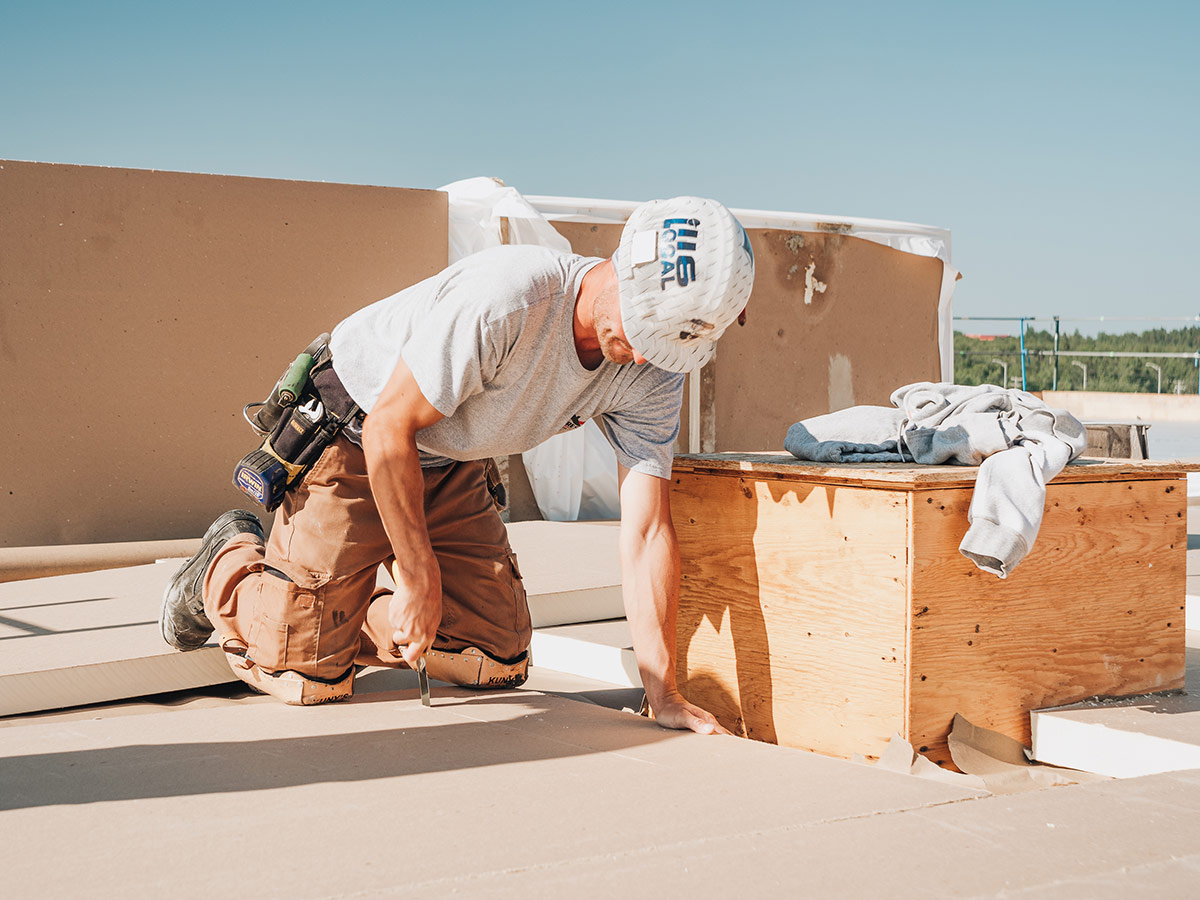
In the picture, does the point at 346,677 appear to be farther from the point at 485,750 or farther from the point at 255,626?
the point at 485,750

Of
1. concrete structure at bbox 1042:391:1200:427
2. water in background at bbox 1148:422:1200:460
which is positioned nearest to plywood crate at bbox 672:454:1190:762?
water in background at bbox 1148:422:1200:460

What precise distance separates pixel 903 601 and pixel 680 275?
2.48 feet

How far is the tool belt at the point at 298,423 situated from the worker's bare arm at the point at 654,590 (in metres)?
0.69

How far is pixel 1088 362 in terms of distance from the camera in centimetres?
1576

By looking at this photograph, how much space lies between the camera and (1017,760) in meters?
2.30

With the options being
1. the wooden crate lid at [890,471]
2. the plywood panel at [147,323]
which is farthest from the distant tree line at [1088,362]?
the wooden crate lid at [890,471]

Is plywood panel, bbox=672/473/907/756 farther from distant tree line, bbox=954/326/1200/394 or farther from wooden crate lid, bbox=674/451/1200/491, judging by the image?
distant tree line, bbox=954/326/1200/394

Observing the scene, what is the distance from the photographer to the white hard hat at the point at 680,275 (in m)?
2.08

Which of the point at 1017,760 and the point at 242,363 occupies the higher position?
the point at 242,363

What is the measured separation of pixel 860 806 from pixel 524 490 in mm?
4632

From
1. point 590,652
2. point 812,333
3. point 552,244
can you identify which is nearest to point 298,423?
point 590,652

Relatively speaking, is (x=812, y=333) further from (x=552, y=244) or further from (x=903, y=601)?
(x=903, y=601)

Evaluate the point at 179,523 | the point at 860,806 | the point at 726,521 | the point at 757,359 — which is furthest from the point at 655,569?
the point at 757,359

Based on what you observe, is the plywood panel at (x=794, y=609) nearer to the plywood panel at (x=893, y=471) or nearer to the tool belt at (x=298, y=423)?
the plywood panel at (x=893, y=471)
